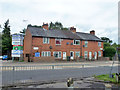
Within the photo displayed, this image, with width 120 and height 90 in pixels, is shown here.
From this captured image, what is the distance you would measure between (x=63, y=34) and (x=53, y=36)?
12.8 ft

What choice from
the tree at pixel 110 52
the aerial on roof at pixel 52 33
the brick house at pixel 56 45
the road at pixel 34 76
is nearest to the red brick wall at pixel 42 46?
the brick house at pixel 56 45

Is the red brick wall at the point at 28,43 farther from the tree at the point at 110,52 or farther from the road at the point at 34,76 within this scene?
the tree at the point at 110,52

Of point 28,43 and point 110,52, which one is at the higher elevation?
point 28,43

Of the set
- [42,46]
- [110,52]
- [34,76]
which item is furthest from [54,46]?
[34,76]

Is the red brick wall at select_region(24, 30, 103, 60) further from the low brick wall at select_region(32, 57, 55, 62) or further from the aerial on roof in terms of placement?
the aerial on roof

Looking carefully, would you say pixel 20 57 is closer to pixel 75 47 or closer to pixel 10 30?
pixel 75 47

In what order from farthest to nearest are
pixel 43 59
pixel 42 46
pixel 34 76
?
1. pixel 42 46
2. pixel 43 59
3. pixel 34 76

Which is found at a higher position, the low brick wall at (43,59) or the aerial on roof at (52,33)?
the aerial on roof at (52,33)

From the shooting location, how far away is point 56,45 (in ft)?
100

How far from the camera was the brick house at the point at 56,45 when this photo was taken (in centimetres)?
2795

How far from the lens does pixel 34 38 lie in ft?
91.7

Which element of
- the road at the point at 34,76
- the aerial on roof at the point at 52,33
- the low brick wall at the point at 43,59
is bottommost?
the road at the point at 34,76

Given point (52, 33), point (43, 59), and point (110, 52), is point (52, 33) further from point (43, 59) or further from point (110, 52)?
point (110, 52)

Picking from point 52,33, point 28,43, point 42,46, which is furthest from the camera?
point 52,33
